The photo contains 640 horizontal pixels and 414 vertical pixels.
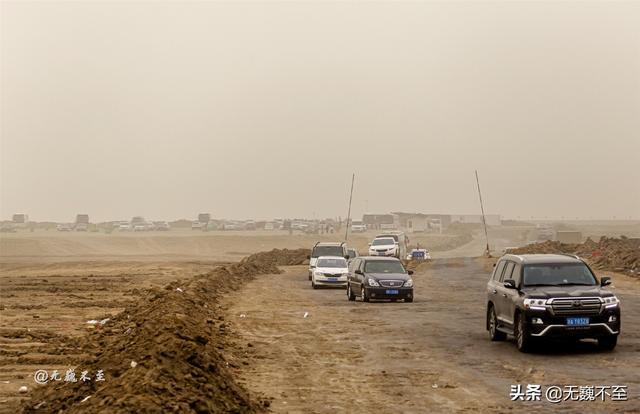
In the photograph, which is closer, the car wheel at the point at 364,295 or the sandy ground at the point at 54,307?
the sandy ground at the point at 54,307

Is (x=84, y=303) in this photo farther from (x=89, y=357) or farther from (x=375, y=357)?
(x=375, y=357)

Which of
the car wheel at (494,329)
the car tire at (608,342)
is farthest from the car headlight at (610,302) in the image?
the car wheel at (494,329)

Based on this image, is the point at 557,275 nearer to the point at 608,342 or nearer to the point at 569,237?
the point at 608,342

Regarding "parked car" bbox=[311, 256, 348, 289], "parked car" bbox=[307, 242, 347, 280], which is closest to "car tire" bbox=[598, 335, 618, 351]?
"parked car" bbox=[311, 256, 348, 289]

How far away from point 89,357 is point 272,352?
350cm

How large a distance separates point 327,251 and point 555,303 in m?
32.4

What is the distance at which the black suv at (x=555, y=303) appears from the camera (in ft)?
58.9

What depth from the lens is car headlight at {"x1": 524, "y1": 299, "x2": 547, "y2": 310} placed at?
18.0 m

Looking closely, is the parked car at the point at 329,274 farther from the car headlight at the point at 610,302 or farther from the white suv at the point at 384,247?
the car headlight at the point at 610,302

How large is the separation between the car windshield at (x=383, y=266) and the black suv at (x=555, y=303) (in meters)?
14.5

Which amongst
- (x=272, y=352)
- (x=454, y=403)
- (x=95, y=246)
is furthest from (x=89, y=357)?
(x=95, y=246)

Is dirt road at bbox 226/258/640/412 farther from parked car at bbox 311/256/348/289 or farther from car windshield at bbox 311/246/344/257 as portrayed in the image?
car windshield at bbox 311/246/344/257

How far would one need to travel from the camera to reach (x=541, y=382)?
1470cm

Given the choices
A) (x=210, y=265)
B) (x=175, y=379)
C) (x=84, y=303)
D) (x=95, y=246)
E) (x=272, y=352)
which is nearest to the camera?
(x=175, y=379)
